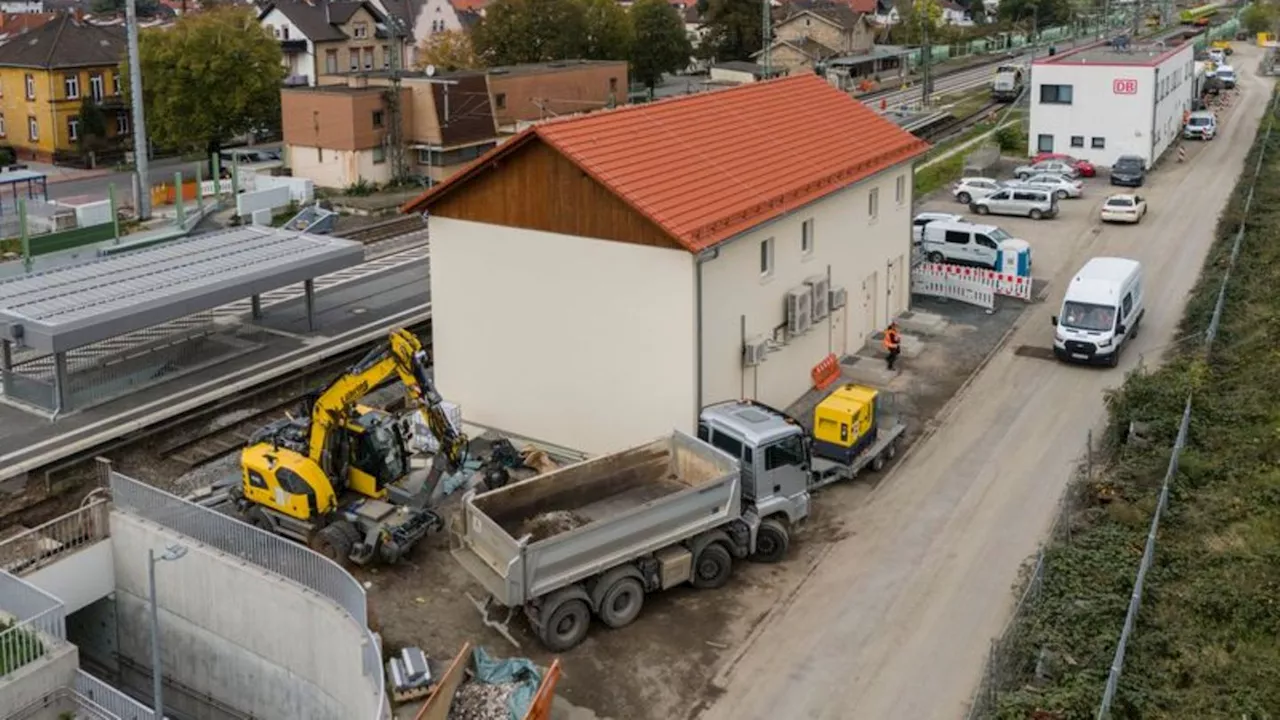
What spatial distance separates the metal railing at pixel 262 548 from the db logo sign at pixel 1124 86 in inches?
1903

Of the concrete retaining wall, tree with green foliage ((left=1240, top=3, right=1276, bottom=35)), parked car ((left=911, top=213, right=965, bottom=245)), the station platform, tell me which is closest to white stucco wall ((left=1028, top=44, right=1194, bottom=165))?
parked car ((left=911, top=213, right=965, bottom=245))

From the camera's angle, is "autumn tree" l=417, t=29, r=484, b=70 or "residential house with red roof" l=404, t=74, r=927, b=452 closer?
"residential house with red roof" l=404, t=74, r=927, b=452

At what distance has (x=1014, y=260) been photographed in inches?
1507

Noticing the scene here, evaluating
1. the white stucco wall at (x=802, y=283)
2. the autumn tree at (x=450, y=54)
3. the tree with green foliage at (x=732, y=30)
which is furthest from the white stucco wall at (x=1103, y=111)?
the tree with green foliage at (x=732, y=30)

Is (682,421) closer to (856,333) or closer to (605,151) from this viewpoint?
(605,151)

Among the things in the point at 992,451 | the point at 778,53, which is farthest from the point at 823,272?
the point at 778,53

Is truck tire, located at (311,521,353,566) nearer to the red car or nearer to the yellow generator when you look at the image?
the yellow generator

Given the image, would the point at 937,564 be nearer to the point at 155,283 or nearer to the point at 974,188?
the point at 155,283

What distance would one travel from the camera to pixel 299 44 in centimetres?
8394

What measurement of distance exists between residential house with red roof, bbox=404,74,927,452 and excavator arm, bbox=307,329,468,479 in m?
3.97

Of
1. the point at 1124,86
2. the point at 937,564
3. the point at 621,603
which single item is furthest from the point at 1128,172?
the point at 621,603

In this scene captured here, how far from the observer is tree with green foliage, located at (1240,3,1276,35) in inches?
5133

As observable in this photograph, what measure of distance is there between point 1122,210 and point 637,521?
33.7 metres

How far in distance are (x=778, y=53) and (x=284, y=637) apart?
3721 inches
